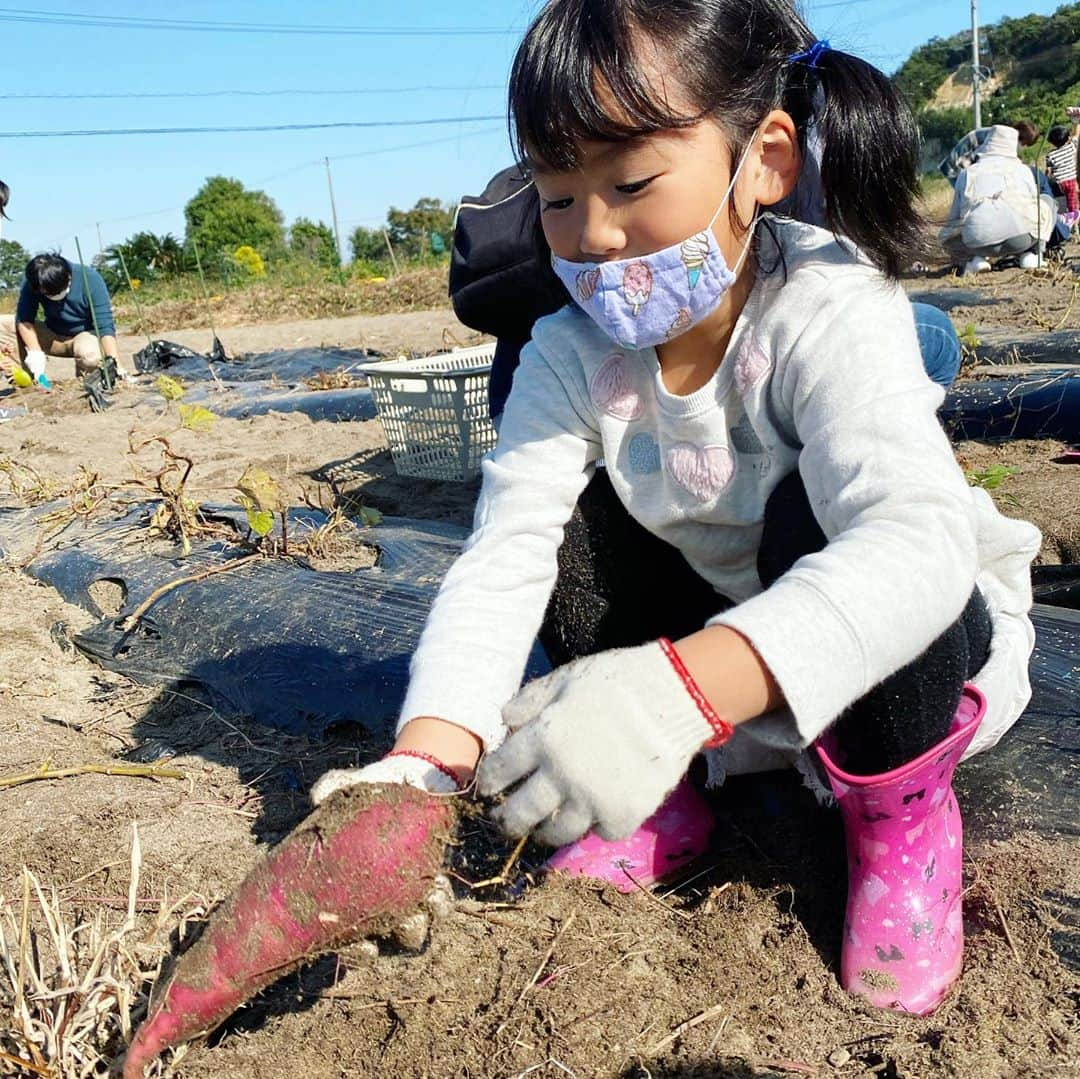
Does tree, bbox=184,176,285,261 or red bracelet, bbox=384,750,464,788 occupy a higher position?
tree, bbox=184,176,285,261

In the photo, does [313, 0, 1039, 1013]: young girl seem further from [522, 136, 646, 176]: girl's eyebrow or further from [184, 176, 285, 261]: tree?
[184, 176, 285, 261]: tree

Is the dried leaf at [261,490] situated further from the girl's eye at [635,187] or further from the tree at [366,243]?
the tree at [366,243]

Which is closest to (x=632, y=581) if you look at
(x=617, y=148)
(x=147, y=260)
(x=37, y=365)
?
(x=617, y=148)

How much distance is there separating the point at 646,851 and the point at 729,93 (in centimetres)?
92

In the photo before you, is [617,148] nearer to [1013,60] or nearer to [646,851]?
[646,851]

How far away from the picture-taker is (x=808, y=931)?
1253mm

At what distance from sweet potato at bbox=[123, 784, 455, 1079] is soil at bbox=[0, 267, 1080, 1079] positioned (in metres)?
0.08

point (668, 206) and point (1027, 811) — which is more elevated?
A: point (668, 206)

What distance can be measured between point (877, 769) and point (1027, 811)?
0.36 m

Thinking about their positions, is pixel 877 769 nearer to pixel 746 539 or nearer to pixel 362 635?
pixel 746 539

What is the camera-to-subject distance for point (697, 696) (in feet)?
2.97

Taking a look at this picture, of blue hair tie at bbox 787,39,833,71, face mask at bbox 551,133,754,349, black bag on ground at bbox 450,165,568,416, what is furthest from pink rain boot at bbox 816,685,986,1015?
black bag on ground at bbox 450,165,568,416

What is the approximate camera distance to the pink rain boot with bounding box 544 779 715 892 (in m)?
1.37

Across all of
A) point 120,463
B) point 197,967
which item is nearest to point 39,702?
point 197,967
